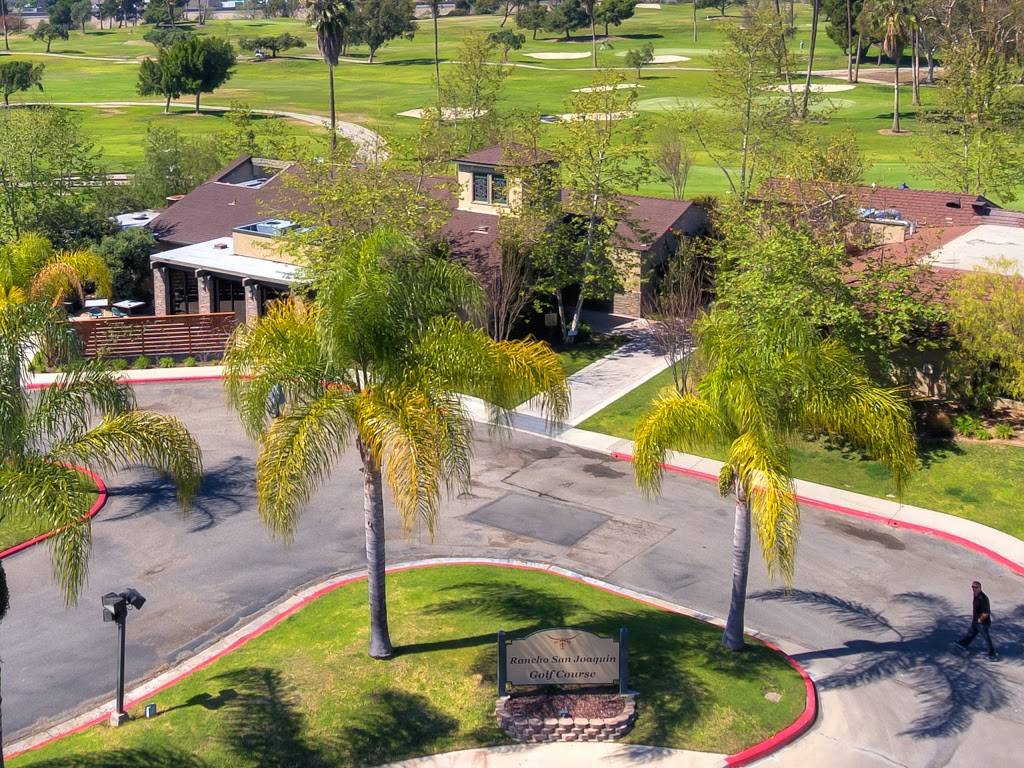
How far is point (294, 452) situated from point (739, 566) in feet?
26.6

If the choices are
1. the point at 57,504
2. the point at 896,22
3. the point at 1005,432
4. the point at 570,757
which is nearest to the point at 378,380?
the point at 57,504

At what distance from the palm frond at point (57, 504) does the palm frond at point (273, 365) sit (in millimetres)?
3616

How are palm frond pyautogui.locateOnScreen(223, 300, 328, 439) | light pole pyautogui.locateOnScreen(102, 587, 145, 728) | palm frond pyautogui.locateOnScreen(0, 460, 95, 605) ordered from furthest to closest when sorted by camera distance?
palm frond pyautogui.locateOnScreen(223, 300, 328, 439) < light pole pyautogui.locateOnScreen(102, 587, 145, 728) < palm frond pyautogui.locateOnScreen(0, 460, 95, 605)

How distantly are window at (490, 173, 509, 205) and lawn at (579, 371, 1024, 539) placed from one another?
13604 millimetres

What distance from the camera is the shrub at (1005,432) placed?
32.4m

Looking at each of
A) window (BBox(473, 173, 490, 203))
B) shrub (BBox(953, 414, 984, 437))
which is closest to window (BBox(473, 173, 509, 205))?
window (BBox(473, 173, 490, 203))

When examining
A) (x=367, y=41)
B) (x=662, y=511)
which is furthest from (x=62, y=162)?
(x=367, y=41)

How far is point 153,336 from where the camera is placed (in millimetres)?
40375

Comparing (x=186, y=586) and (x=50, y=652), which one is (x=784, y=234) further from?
(x=50, y=652)

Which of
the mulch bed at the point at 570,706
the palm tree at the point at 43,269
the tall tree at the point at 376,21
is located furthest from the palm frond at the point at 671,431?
the tall tree at the point at 376,21

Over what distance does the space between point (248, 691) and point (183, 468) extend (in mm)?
4442

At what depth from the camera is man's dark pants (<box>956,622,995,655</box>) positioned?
2145cm

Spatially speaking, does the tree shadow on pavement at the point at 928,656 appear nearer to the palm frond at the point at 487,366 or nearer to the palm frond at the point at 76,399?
the palm frond at the point at 487,366

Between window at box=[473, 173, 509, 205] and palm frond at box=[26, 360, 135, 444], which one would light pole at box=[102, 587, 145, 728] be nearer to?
palm frond at box=[26, 360, 135, 444]
